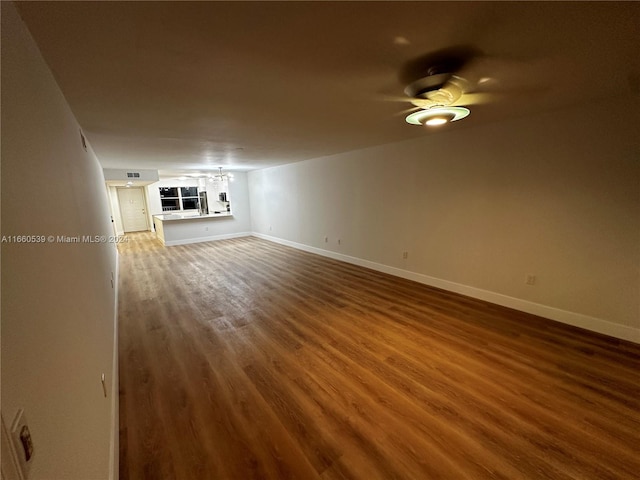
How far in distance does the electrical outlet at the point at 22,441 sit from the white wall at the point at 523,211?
4.03m

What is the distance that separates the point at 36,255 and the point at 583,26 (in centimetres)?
262

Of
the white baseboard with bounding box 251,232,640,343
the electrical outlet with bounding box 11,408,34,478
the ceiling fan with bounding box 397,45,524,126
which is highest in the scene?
the ceiling fan with bounding box 397,45,524,126

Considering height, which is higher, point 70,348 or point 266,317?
point 70,348

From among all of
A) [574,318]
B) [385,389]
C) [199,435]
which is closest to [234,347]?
[199,435]

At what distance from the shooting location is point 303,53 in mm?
1538

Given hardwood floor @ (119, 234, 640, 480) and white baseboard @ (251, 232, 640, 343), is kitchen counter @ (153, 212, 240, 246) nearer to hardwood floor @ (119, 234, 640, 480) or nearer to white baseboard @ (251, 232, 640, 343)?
hardwood floor @ (119, 234, 640, 480)

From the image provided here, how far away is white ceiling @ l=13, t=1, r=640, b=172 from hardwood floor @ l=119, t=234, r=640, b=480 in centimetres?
230

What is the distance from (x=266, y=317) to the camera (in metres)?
3.29

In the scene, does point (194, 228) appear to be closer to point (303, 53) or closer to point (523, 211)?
point (303, 53)

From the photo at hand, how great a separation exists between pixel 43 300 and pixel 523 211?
405cm

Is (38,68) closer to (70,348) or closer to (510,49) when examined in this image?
(70,348)

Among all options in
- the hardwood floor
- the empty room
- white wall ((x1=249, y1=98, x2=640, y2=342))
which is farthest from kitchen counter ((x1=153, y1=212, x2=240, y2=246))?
white wall ((x1=249, y1=98, x2=640, y2=342))

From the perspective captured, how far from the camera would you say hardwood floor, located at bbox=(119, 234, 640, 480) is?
1.53 m

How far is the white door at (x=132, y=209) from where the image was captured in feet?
36.2
